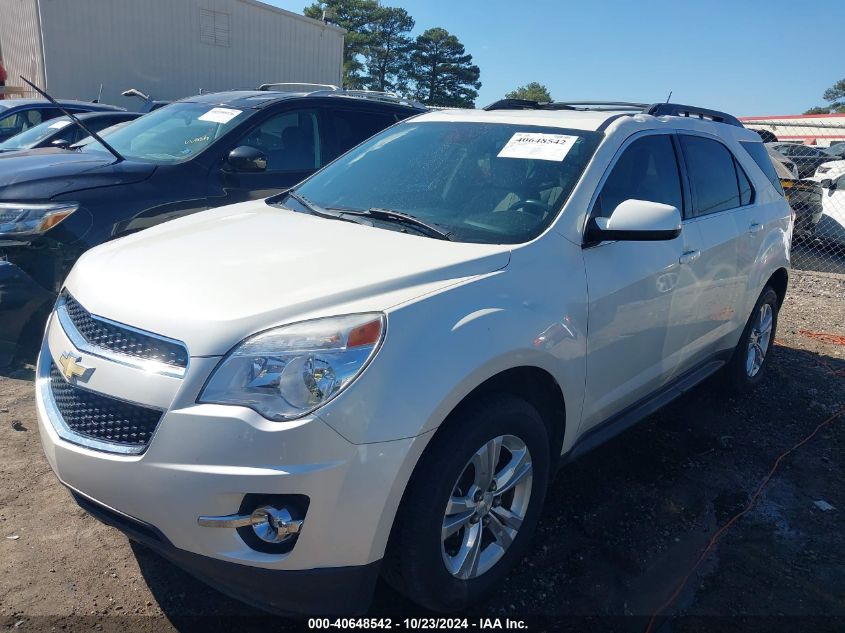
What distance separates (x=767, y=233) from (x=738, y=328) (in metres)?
0.65

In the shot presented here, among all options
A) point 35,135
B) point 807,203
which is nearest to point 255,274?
point 35,135

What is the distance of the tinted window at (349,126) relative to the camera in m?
5.69

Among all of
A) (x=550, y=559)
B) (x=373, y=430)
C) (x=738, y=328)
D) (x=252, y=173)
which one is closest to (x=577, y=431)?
(x=550, y=559)

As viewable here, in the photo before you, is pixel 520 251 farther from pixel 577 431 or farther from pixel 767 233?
pixel 767 233

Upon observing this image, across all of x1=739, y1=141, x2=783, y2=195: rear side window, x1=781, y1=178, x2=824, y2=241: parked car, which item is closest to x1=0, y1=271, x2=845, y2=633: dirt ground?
x1=739, y1=141, x2=783, y2=195: rear side window

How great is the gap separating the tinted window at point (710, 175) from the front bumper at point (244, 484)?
261 centimetres

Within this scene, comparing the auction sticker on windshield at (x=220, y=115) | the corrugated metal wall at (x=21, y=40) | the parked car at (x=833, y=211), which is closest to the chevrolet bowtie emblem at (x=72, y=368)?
the auction sticker on windshield at (x=220, y=115)

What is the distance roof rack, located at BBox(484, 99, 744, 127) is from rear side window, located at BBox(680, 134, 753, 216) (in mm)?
203

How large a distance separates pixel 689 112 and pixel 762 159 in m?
1.01

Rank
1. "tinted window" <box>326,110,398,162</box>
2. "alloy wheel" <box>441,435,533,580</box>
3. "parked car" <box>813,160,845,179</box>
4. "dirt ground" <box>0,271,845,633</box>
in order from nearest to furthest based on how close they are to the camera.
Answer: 1. "alloy wheel" <box>441,435,533,580</box>
2. "dirt ground" <box>0,271,845,633</box>
3. "tinted window" <box>326,110,398,162</box>
4. "parked car" <box>813,160,845,179</box>

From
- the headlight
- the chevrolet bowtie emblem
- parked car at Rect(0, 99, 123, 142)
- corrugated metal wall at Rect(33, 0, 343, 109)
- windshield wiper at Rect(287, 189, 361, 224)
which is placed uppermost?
corrugated metal wall at Rect(33, 0, 343, 109)

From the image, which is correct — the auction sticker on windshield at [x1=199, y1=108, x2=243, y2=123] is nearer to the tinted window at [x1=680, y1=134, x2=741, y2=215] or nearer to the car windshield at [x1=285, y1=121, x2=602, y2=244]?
the car windshield at [x1=285, y1=121, x2=602, y2=244]

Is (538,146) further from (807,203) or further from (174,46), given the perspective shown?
(174,46)

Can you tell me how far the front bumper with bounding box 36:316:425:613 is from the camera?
6.22 feet
